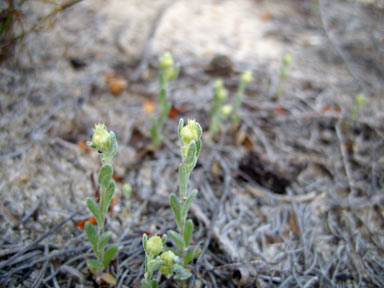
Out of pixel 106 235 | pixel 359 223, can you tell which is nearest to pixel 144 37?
pixel 106 235

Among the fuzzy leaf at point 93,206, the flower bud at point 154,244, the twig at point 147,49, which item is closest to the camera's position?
the flower bud at point 154,244

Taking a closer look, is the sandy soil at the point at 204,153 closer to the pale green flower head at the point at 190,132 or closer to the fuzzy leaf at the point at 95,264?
the fuzzy leaf at the point at 95,264

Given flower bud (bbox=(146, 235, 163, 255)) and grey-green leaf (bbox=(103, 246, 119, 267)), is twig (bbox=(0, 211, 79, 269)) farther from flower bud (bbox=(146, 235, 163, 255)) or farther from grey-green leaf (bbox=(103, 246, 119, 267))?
flower bud (bbox=(146, 235, 163, 255))

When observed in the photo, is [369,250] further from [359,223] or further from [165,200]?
[165,200]

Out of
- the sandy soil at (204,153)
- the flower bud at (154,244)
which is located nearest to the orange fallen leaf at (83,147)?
the sandy soil at (204,153)

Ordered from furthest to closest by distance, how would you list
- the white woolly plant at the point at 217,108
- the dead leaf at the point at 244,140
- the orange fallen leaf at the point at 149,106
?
1. the orange fallen leaf at the point at 149,106
2. the dead leaf at the point at 244,140
3. the white woolly plant at the point at 217,108

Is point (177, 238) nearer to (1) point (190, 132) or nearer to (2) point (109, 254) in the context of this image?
(2) point (109, 254)

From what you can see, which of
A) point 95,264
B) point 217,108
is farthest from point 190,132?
point 217,108
